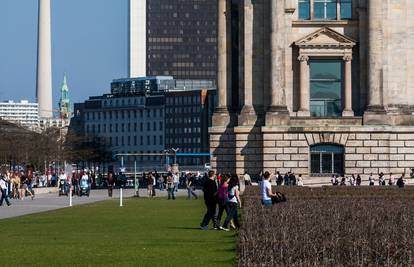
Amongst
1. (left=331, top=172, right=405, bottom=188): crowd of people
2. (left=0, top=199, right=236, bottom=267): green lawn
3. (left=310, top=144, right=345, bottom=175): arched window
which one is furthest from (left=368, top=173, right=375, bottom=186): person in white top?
(left=0, top=199, right=236, bottom=267): green lawn

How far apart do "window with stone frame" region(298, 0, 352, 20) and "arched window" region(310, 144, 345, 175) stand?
996 cm

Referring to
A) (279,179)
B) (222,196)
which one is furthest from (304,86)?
(222,196)

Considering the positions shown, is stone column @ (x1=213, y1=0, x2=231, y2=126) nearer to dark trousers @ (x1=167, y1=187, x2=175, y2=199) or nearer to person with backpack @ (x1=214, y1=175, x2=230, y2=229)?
dark trousers @ (x1=167, y1=187, x2=175, y2=199)

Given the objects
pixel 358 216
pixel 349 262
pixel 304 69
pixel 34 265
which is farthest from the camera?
pixel 304 69

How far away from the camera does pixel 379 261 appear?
109 ft

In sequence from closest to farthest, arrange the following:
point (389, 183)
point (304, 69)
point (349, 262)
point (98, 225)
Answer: point (349, 262), point (98, 225), point (389, 183), point (304, 69)

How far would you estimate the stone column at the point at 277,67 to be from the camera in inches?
4309

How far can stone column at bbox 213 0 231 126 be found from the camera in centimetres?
11412

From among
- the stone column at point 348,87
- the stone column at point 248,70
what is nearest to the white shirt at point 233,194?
the stone column at point 248,70

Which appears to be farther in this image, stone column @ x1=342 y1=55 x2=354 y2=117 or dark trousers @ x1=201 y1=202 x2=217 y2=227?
stone column @ x1=342 y1=55 x2=354 y2=117

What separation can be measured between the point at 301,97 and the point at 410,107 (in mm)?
8136

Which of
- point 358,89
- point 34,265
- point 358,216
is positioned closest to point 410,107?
point 358,89

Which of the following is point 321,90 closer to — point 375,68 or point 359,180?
point 375,68

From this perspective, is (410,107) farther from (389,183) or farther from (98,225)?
(98,225)
